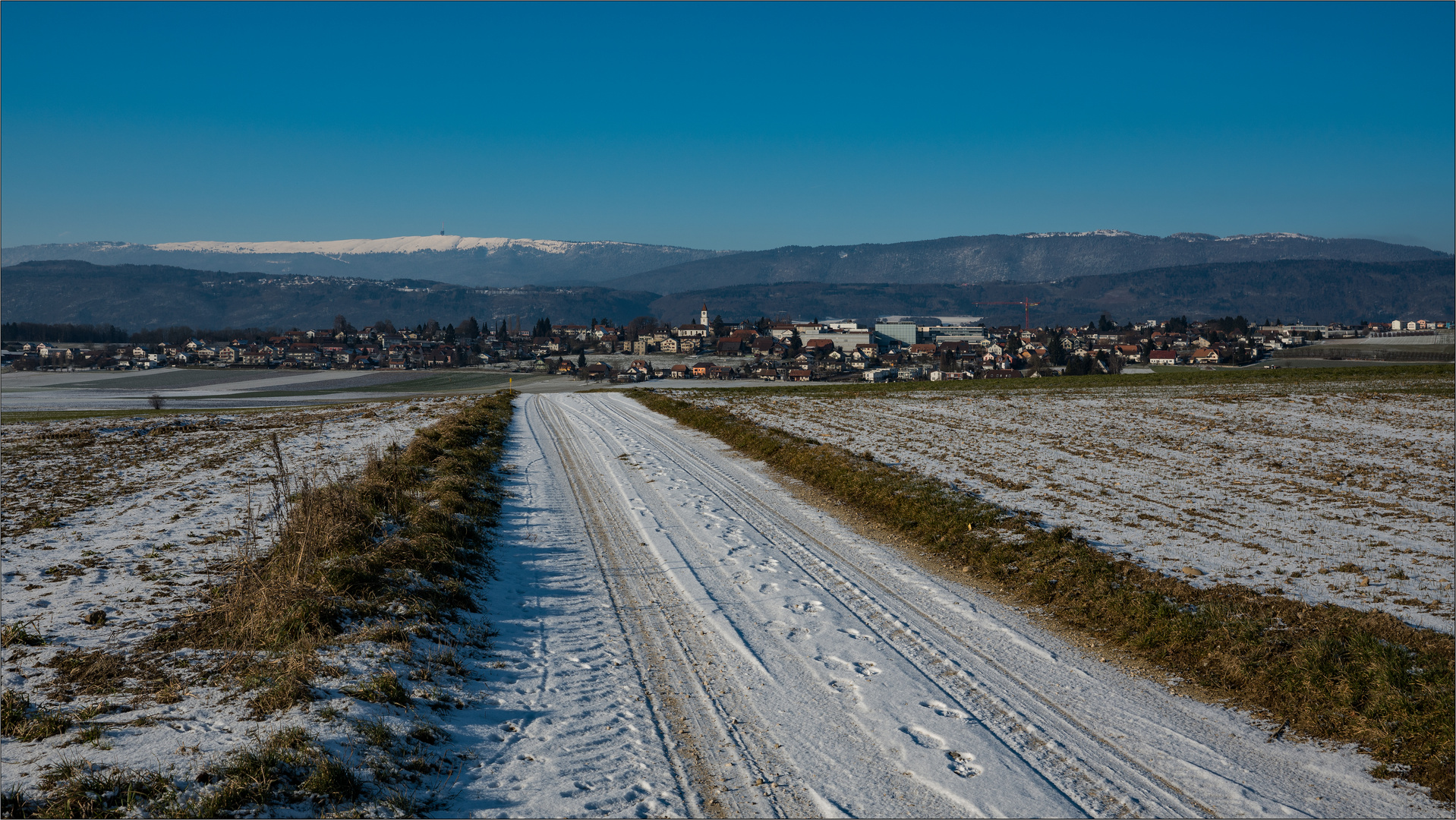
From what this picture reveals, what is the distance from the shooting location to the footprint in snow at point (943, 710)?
6.11 metres

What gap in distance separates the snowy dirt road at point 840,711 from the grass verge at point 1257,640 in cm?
36

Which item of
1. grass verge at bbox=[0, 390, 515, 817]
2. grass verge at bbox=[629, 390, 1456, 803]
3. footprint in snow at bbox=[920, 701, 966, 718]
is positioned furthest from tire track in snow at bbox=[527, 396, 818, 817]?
grass verge at bbox=[629, 390, 1456, 803]

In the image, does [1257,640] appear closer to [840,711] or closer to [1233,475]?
[840,711]

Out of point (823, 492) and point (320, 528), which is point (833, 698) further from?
point (823, 492)

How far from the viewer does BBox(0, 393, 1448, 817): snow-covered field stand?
16.4ft

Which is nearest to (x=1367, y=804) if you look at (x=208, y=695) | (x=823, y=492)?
(x=208, y=695)

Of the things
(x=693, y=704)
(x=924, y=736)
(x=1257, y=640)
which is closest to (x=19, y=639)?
(x=693, y=704)

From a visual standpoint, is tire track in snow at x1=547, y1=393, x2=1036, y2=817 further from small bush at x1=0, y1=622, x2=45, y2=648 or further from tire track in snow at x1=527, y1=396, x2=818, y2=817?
small bush at x1=0, y1=622, x2=45, y2=648

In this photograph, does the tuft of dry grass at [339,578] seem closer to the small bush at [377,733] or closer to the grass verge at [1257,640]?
the small bush at [377,733]

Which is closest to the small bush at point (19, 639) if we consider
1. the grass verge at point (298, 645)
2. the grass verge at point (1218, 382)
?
the grass verge at point (298, 645)

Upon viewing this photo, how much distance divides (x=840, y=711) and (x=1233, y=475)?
13.7 m

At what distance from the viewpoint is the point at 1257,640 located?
7059mm

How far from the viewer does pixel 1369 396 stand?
113 ft

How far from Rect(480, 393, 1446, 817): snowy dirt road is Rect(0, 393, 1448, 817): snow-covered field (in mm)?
23
